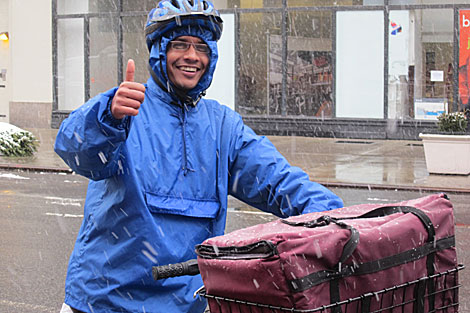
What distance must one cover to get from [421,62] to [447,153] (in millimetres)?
7509

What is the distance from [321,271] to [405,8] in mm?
21893

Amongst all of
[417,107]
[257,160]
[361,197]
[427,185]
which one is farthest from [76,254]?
[417,107]

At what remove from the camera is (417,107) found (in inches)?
899

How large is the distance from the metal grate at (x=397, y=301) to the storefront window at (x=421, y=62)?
20831 mm

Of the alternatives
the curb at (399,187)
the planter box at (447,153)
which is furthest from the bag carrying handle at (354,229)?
the planter box at (447,153)

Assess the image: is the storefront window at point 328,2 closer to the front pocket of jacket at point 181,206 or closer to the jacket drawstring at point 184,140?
the jacket drawstring at point 184,140

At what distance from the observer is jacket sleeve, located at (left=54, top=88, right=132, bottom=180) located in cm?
256

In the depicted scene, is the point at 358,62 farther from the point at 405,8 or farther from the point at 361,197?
the point at 361,197

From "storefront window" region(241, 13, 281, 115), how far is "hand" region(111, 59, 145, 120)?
73.4ft

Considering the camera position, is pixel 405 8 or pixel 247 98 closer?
pixel 405 8

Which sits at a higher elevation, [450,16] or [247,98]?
[450,16]

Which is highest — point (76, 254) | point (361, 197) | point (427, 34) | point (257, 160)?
point (427, 34)

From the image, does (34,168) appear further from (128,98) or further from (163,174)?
(128,98)

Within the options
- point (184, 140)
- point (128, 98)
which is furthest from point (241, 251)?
point (184, 140)
